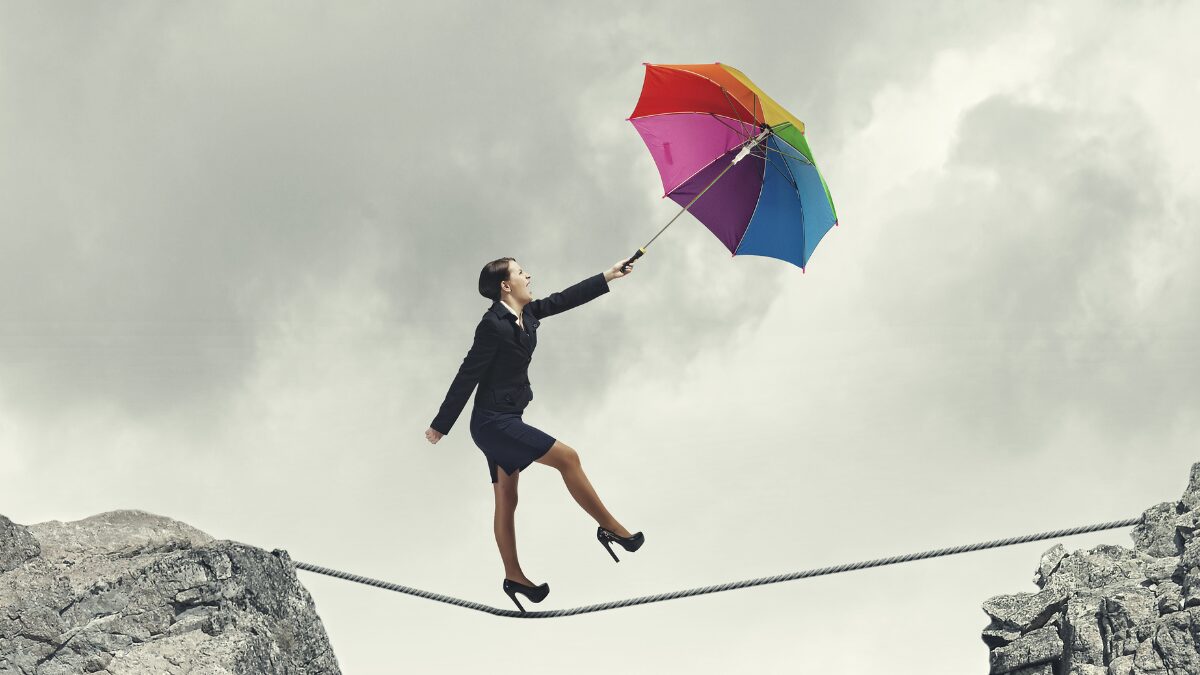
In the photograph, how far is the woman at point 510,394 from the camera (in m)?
12.5

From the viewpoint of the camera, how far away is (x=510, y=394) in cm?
1260

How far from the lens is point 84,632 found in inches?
501

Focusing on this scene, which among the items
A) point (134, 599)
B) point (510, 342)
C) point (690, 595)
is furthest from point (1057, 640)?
point (134, 599)

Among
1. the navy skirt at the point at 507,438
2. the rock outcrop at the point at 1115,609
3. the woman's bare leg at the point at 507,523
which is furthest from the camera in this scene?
the rock outcrop at the point at 1115,609

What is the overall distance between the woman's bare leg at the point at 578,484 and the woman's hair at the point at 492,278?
5.14 feet

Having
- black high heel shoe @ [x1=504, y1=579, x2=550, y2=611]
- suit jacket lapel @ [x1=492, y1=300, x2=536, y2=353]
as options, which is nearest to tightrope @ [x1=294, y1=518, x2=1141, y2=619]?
black high heel shoe @ [x1=504, y1=579, x2=550, y2=611]

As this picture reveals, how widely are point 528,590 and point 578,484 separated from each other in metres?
1.34

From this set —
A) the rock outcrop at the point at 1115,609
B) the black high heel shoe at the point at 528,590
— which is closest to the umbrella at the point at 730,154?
the black high heel shoe at the point at 528,590

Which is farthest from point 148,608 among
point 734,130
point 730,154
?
point 734,130

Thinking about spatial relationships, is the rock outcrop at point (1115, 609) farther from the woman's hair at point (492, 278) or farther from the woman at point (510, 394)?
the woman's hair at point (492, 278)

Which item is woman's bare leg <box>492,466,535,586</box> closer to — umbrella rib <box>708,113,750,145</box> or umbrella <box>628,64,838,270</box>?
umbrella <box>628,64,838,270</box>

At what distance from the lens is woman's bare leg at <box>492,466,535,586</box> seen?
Result: 1290 centimetres

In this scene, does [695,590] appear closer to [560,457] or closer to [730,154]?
[560,457]

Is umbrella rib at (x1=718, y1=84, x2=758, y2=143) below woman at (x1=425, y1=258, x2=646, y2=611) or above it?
above
